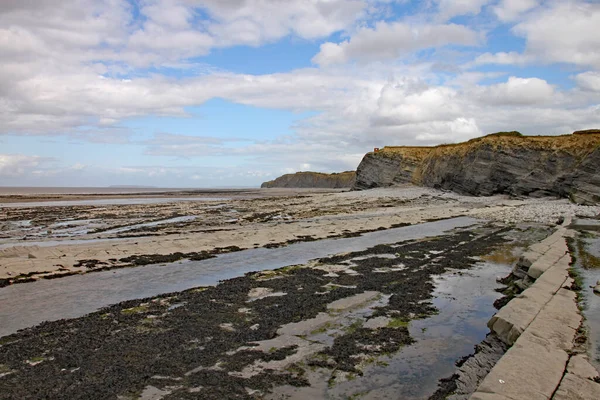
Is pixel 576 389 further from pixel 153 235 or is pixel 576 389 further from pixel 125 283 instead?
pixel 153 235

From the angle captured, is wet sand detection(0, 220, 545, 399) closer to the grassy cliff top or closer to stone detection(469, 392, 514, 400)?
stone detection(469, 392, 514, 400)

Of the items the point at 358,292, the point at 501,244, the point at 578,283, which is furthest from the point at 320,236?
the point at 578,283

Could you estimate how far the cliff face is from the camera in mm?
142288

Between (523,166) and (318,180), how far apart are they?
378 ft

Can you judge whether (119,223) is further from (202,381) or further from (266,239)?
(202,381)

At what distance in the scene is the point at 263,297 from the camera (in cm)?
1126

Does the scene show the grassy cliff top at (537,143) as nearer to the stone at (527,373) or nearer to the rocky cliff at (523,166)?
the rocky cliff at (523,166)

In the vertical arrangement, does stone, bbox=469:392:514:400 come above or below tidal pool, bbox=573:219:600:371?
above

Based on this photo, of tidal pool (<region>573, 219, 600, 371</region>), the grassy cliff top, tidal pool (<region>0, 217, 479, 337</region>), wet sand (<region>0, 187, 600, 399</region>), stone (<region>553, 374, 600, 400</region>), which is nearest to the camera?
stone (<region>553, 374, 600, 400</region>)

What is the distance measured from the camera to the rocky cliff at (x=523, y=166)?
1615 inches

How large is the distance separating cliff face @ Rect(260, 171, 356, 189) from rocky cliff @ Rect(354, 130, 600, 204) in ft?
222

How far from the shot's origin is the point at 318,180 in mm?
163625

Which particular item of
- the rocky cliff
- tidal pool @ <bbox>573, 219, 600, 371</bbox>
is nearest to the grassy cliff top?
the rocky cliff

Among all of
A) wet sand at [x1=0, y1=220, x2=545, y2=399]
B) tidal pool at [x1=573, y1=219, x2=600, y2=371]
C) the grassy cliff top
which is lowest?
wet sand at [x1=0, y1=220, x2=545, y2=399]
